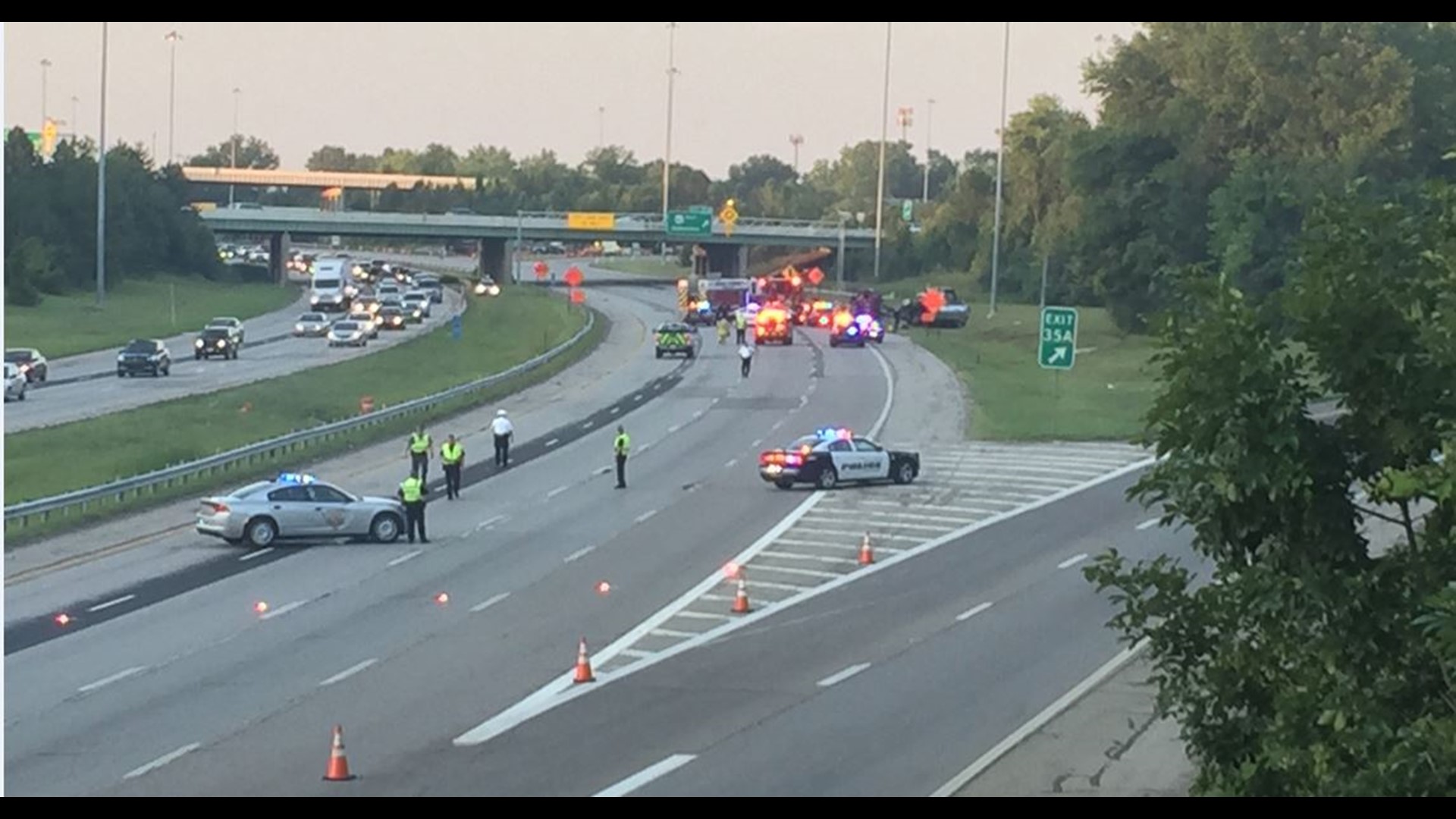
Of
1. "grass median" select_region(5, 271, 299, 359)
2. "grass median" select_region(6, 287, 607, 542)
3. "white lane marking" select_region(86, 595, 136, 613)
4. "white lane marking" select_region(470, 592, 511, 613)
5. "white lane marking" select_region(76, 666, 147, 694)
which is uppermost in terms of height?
"white lane marking" select_region(76, 666, 147, 694)

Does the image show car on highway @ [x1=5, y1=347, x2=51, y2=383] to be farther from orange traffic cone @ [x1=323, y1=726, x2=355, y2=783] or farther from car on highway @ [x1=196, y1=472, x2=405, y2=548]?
orange traffic cone @ [x1=323, y1=726, x2=355, y2=783]

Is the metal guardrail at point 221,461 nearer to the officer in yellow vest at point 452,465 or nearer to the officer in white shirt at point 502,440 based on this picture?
the officer in white shirt at point 502,440

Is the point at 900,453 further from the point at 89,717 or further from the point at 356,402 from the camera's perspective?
the point at 89,717

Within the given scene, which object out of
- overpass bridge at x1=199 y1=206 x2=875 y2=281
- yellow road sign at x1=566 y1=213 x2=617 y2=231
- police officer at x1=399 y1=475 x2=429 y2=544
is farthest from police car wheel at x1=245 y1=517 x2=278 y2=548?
yellow road sign at x1=566 y1=213 x2=617 y2=231

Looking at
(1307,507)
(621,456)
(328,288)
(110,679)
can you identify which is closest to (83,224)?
(328,288)

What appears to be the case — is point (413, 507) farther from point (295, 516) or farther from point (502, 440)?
point (502, 440)

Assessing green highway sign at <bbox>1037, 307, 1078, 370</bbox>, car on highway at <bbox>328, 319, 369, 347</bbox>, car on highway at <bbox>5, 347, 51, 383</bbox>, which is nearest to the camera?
green highway sign at <bbox>1037, 307, 1078, 370</bbox>

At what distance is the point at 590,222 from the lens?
12538 cm

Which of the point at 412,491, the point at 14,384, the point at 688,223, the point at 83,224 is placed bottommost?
the point at 14,384

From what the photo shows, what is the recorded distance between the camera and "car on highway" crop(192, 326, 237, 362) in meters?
73.6

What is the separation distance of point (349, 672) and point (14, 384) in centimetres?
3773

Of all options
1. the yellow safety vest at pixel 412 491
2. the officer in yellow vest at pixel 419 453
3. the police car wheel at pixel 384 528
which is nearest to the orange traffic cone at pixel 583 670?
the yellow safety vest at pixel 412 491

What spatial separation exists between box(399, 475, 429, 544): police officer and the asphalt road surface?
18072 mm

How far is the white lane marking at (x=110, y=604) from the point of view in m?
26.0
